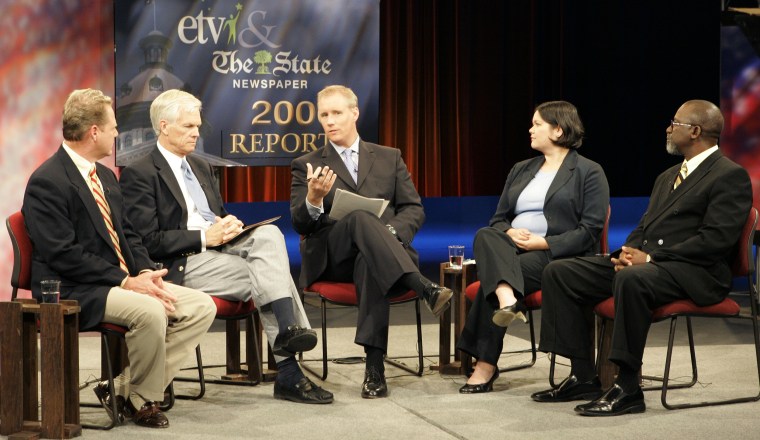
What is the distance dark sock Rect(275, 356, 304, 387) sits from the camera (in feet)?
13.9

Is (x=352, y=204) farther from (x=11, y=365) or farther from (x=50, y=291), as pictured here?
(x=11, y=365)

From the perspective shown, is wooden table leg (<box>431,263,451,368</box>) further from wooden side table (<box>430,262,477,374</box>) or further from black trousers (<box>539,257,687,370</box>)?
black trousers (<box>539,257,687,370</box>)

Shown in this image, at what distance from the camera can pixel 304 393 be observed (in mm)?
4180

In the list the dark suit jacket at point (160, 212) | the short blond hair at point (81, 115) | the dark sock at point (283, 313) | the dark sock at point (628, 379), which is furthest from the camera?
the dark suit jacket at point (160, 212)

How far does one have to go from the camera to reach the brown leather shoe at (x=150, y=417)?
12.4 ft

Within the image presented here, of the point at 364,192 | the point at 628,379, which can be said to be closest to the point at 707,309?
the point at 628,379

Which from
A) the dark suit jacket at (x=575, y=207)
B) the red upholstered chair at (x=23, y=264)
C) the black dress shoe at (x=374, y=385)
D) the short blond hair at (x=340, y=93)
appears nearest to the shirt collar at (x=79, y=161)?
the red upholstered chair at (x=23, y=264)

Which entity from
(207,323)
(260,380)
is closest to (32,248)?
(207,323)

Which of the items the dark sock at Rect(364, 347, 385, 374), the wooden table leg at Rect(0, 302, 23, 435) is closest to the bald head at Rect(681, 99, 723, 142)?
the dark sock at Rect(364, 347, 385, 374)

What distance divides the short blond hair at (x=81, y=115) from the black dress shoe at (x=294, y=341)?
3.62ft

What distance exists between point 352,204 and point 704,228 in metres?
1.49

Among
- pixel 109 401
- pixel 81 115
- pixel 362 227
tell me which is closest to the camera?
pixel 81 115

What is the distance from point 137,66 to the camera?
564 centimetres

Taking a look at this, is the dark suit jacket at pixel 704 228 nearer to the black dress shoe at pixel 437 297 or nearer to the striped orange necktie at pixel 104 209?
the black dress shoe at pixel 437 297
